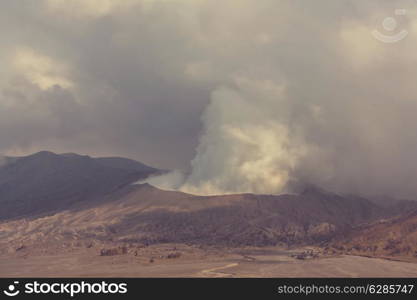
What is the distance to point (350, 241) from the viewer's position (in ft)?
539

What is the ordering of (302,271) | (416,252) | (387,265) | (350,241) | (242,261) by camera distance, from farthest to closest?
1. (350,241)
2. (416,252)
3. (242,261)
4. (387,265)
5. (302,271)

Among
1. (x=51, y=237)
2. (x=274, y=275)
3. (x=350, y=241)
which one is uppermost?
(x=51, y=237)

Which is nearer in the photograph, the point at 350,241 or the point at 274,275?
the point at 274,275

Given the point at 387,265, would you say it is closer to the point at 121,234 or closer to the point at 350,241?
the point at 350,241

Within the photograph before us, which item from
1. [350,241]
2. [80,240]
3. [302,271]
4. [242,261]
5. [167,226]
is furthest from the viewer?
[167,226]

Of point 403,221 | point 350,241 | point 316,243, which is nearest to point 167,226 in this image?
point 316,243

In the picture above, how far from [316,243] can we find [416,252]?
147ft

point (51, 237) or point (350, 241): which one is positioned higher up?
point (51, 237)

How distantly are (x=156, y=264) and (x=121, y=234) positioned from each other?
61.4 m

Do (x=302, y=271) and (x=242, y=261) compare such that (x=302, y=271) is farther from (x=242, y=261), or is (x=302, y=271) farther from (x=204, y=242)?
(x=204, y=242)

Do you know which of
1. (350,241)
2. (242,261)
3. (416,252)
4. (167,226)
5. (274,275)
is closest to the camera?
(274,275)

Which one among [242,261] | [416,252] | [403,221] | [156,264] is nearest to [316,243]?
[403,221]

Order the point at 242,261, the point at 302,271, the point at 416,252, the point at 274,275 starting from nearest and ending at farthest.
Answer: the point at 274,275 < the point at 302,271 < the point at 242,261 < the point at 416,252

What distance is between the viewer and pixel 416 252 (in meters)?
141
